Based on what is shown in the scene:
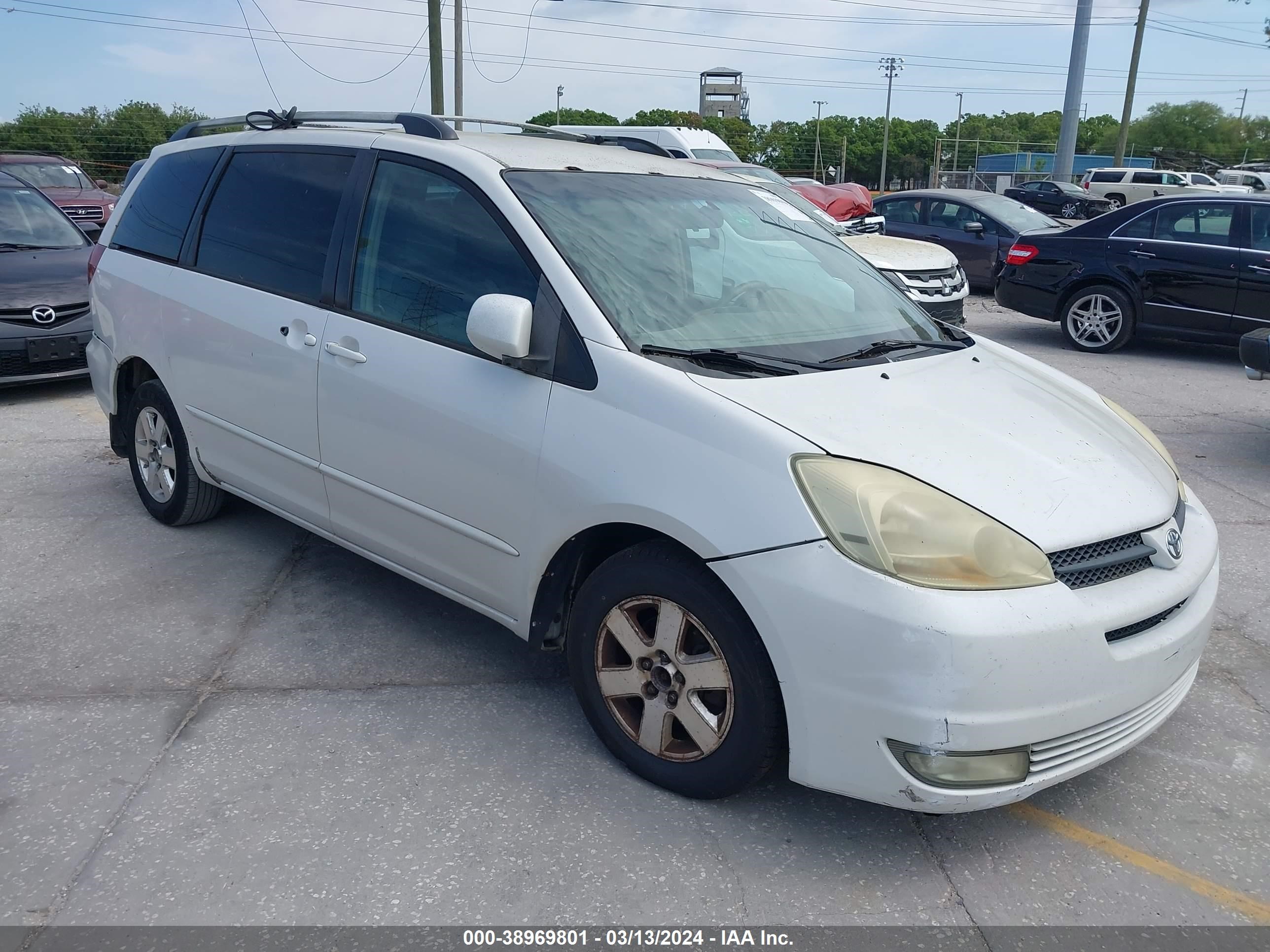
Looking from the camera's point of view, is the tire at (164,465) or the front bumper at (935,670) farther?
the tire at (164,465)

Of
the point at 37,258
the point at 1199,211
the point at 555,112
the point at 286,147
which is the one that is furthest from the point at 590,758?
the point at 555,112

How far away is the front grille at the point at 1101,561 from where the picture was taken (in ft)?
8.31

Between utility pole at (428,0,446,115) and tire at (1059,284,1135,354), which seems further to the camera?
utility pole at (428,0,446,115)

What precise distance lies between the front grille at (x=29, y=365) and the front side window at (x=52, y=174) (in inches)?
421

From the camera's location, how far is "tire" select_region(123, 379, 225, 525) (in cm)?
471

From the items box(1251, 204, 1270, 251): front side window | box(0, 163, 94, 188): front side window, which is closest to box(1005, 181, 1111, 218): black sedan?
box(1251, 204, 1270, 251): front side window

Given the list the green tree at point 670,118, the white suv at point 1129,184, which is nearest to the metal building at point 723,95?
the green tree at point 670,118

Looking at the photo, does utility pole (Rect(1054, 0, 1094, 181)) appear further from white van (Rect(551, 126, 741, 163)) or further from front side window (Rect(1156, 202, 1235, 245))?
front side window (Rect(1156, 202, 1235, 245))

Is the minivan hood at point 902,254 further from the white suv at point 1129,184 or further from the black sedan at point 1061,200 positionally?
the white suv at point 1129,184

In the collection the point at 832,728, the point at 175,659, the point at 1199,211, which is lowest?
Answer: the point at 175,659

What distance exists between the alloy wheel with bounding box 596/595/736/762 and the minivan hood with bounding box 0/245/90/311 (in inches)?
265

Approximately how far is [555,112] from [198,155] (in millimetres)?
83711

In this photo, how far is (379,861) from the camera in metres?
2.64

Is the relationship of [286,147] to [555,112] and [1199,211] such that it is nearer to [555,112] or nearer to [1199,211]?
[1199,211]
